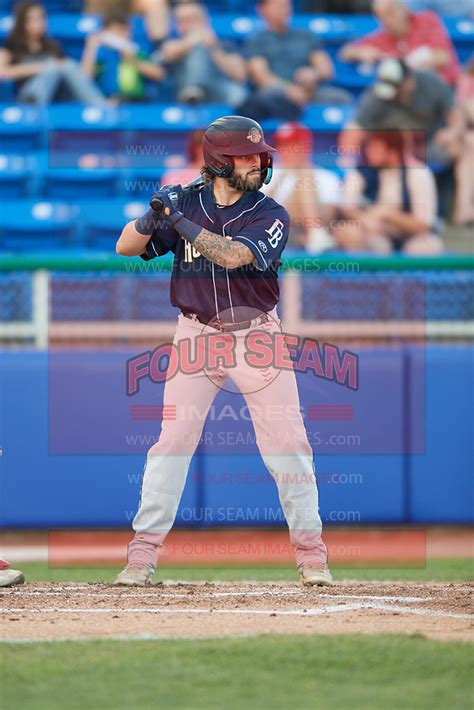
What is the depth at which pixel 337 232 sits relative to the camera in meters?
9.02

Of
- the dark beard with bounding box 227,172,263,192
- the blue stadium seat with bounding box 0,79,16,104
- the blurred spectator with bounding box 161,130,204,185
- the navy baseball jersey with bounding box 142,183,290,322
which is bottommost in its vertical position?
the navy baseball jersey with bounding box 142,183,290,322

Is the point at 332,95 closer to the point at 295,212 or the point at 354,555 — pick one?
the point at 295,212

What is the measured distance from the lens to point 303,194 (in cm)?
877

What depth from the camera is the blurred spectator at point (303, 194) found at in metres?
8.67

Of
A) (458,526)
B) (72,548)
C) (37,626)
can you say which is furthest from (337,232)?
(37,626)

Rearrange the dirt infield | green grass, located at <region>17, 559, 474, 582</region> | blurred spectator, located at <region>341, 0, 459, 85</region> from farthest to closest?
Answer: 1. blurred spectator, located at <region>341, 0, 459, 85</region>
2. green grass, located at <region>17, 559, 474, 582</region>
3. the dirt infield

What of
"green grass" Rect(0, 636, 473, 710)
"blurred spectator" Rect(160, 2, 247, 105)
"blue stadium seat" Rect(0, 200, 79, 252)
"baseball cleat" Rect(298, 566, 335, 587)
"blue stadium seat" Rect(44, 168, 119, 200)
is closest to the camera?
"green grass" Rect(0, 636, 473, 710)

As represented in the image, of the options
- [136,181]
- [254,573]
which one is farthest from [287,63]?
[254,573]

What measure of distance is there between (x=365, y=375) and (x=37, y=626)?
13.6 feet

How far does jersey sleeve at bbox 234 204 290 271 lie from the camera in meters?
4.86

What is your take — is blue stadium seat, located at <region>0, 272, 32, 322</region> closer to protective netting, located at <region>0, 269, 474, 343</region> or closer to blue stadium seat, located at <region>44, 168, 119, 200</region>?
protective netting, located at <region>0, 269, 474, 343</region>

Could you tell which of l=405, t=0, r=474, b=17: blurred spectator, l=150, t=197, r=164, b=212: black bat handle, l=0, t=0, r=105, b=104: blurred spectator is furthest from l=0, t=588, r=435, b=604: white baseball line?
l=405, t=0, r=474, b=17: blurred spectator

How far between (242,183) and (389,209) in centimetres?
413

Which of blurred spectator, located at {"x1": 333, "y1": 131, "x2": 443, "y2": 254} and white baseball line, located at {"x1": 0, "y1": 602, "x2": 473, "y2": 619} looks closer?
white baseball line, located at {"x1": 0, "y1": 602, "x2": 473, "y2": 619}
